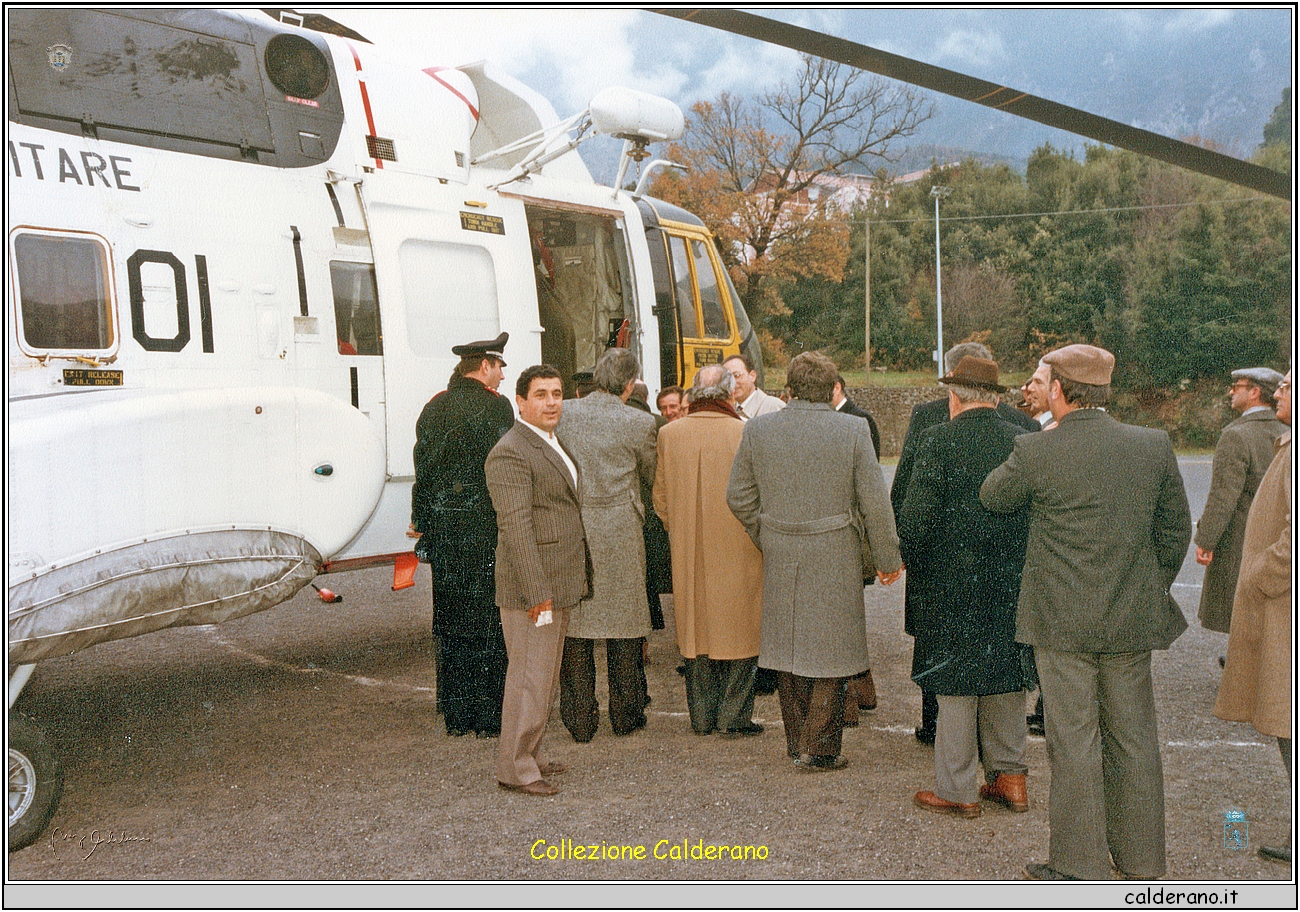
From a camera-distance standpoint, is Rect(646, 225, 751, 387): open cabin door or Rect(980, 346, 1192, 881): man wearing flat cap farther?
Rect(646, 225, 751, 387): open cabin door

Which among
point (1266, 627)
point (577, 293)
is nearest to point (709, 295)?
point (577, 293)

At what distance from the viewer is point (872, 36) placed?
10.5 feet

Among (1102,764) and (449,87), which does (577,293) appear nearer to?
(449,87)

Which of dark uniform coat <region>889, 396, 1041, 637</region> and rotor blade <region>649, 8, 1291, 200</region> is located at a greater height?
rotor blade <region>649, 8, 1291, 200</region>

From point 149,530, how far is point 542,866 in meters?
1.93

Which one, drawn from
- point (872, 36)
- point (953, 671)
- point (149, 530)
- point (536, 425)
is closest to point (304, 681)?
point (149, 530)

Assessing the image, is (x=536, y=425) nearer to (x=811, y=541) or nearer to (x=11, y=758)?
(x=811, y=541)

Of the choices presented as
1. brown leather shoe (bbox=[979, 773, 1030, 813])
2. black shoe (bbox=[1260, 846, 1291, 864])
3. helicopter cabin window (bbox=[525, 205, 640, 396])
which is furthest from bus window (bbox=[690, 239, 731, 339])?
black shoe (bbox=[1260, 846, 1291, 864])

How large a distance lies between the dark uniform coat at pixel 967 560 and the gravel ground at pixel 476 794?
1.86 ft

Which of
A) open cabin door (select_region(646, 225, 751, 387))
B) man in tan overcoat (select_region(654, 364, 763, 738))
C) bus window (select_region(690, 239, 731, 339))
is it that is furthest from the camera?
bus window (select_region(690, 239, 731, 339))

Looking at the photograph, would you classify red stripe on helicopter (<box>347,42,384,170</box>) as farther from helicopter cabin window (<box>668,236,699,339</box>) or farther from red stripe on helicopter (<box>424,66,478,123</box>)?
helicopter cabin window (<box>668,236,699,339</box>)

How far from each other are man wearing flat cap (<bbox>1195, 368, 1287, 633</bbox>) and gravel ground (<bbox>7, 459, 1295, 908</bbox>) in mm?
617

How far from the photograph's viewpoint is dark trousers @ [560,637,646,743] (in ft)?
15.8
